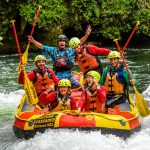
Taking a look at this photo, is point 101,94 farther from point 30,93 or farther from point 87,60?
point 87,60

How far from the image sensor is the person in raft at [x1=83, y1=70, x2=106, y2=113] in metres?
7.32

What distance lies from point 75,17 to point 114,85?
13.1 meters

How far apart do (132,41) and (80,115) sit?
17.7 m

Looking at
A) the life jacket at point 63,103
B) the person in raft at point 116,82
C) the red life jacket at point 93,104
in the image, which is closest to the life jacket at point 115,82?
the person in raft at point 116,82

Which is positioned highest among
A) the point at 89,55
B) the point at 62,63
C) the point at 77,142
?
the point at 89,55

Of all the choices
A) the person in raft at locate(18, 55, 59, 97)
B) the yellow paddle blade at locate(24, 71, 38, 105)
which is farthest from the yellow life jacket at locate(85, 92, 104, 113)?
the person in raft at locate(18, 55, 59, 97)

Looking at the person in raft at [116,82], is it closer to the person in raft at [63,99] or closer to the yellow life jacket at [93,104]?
the yellow life jacket at [93,104]

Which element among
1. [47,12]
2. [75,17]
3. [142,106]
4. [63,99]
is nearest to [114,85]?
[142,106]

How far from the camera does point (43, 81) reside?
28.0 ft

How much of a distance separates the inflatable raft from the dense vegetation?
Result: 484 inches

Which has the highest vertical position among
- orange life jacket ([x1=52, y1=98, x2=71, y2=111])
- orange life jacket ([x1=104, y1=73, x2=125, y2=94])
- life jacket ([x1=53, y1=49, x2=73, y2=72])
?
life jacket ([x1=53, y1=49, x2=73, y2=72])

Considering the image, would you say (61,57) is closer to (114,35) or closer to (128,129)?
(128,129)

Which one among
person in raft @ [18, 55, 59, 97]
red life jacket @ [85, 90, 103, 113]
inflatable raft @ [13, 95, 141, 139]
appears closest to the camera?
inflatable raft @ [13, 95, 141, 139]

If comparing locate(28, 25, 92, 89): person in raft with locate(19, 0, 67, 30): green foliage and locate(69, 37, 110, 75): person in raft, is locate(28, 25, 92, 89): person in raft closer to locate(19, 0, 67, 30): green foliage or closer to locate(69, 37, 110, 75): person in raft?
locate(69, 37, 110, 75): person in raft
